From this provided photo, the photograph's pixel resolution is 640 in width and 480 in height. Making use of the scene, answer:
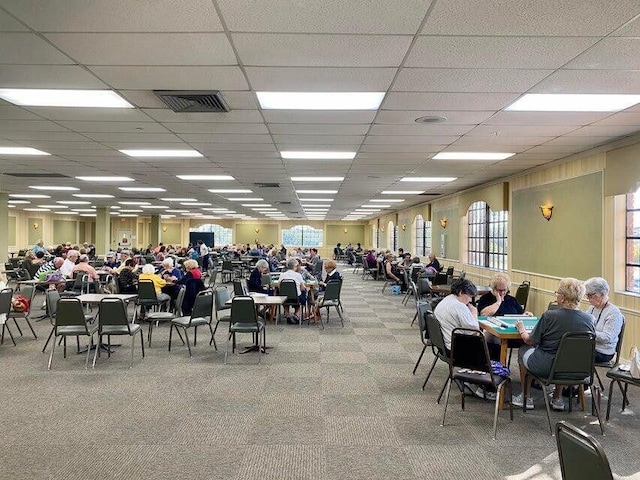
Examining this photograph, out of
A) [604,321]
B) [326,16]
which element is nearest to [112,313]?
[326,16]

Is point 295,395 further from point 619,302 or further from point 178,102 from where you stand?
point 619,302

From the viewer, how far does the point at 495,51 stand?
3180mm

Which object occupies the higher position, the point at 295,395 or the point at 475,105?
the point at 475,105

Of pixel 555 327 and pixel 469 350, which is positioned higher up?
pixel 555 327

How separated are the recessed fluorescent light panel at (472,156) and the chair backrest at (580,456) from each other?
229 inches

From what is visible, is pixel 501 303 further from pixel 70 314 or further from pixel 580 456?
pixel 70 314

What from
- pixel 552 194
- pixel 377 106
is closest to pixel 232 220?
pixel 552 194

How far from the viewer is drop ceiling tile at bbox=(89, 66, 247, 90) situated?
3.62 m

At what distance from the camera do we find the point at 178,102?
442 centimetres

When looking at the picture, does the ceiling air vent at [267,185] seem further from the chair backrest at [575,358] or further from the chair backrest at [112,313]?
the chair backrest at [575,358]

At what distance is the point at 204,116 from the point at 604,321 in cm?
443

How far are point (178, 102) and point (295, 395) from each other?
3.01 metres

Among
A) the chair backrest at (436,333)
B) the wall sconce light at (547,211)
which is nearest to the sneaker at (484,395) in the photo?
the chair backrest at (436,333)

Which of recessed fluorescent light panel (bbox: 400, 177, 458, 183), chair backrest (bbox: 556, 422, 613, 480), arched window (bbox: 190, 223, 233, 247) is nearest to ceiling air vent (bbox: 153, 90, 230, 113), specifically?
chair backrest (bbox: 556, 422, 613, 480)
